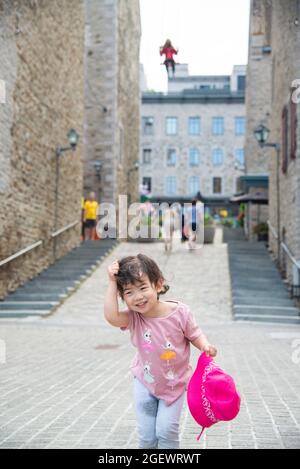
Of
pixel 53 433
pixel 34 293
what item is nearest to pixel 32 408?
pixel 53 433

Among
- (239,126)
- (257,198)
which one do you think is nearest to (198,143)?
(239,126)

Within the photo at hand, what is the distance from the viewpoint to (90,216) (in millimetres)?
22188

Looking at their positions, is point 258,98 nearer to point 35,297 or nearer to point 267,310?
point 267,310

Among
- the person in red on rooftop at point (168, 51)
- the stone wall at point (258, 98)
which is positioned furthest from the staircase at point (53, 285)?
the stone wall at point (258, 98)

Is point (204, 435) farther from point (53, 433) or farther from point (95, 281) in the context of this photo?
point (95, 281)

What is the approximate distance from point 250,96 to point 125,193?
684 cm

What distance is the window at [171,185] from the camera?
194 feet

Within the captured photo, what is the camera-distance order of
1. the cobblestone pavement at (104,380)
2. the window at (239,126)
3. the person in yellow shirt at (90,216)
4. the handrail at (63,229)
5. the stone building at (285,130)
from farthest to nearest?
the window at (239,126), the person in yellow shirt at (90,216), the handrail at (63,229), the stone building at (285,130), the cobblestone pavement at (104,380)

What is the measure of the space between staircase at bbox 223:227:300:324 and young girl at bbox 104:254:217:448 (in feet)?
31.4

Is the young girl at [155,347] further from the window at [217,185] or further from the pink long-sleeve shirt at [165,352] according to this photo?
the window at [217,185]

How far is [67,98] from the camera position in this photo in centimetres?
1923

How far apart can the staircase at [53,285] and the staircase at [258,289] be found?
370 centimetres

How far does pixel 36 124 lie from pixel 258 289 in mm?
6472

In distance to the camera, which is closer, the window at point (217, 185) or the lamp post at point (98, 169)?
the lamp post at point (98, 169)
